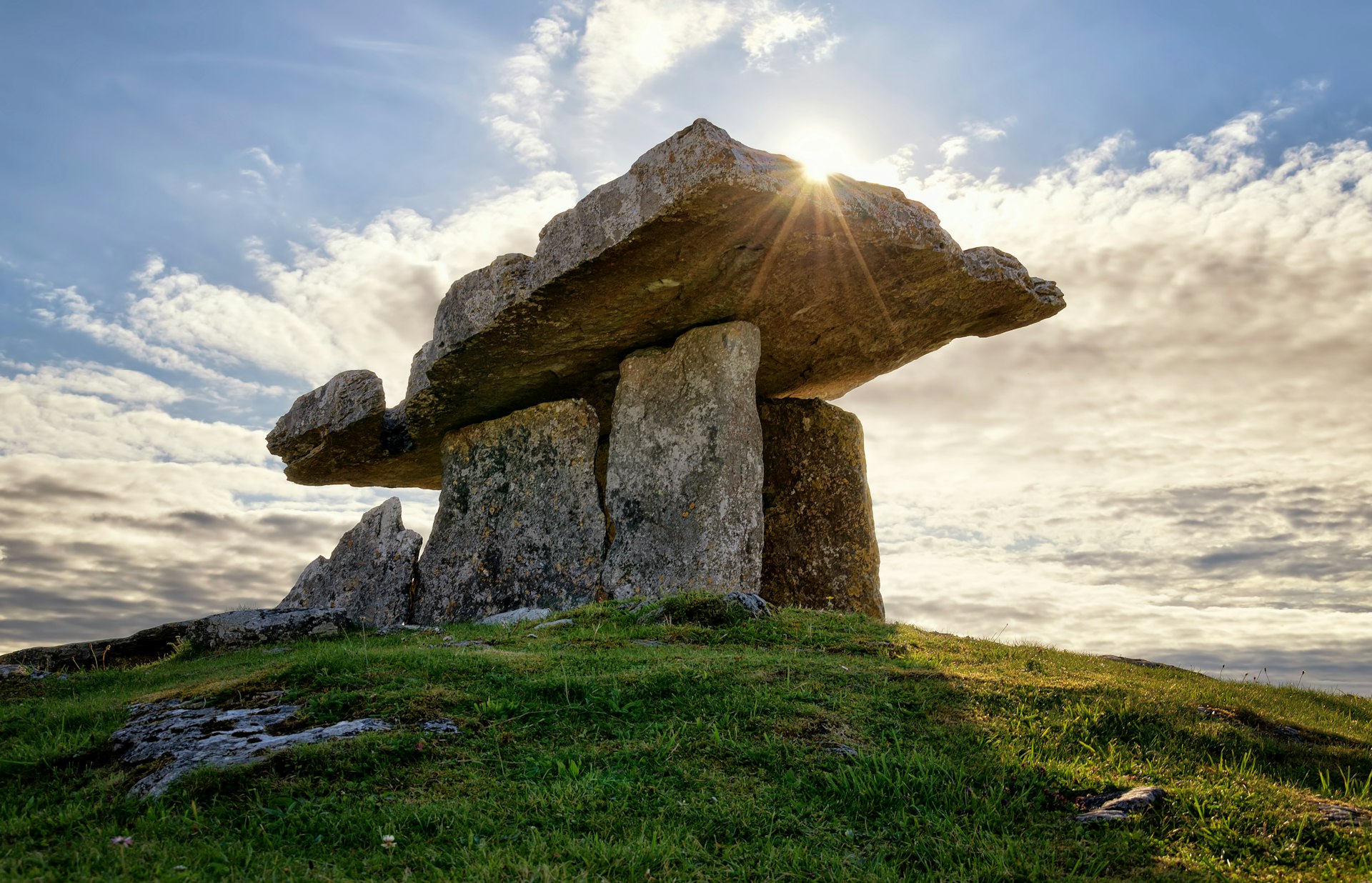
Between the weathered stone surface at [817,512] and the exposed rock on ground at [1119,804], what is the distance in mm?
8280

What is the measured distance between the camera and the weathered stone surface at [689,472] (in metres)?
11.6

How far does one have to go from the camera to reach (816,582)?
13.4m

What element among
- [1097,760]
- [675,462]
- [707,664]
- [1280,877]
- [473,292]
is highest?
[473,292]

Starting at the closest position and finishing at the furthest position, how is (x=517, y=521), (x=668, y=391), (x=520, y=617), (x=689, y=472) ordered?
(x=520, y=617) < (x=689, y=472) < (x=668, y=391) < (x=517, y=521)

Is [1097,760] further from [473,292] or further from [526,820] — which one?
[473,292]

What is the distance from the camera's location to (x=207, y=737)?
17.6ft

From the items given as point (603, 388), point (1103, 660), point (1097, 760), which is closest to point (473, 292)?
point (603, 388)

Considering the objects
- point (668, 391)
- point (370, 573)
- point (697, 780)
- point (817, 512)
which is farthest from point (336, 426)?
point (697, 780)

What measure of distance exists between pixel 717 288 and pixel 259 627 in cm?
676

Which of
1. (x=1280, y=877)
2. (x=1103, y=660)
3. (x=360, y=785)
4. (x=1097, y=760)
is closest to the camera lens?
(x=1280, y=877)

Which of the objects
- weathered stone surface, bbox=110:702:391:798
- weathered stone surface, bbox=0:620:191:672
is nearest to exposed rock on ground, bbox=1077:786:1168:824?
weathered stone surface, bbox=110:702:391:798

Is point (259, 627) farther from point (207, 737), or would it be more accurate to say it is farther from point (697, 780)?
point (697, 780)

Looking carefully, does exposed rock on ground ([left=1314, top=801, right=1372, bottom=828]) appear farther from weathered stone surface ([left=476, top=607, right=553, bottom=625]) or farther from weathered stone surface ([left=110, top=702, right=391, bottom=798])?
weathered stone surface ([left=476, top=607, right=553, bottom=625])

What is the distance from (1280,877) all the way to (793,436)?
1000cm
